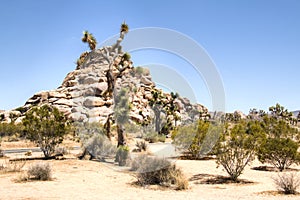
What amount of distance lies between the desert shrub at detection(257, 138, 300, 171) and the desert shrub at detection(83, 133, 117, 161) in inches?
387

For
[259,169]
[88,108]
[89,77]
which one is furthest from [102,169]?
[89,77]

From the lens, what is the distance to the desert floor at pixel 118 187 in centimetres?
931

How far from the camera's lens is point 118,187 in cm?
1107

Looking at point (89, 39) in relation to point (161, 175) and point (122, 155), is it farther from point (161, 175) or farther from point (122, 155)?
point (161, 175)

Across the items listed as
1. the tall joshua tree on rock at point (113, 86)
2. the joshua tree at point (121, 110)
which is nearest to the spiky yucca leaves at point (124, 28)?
the tall joshua tree on rock at point (113, 86)

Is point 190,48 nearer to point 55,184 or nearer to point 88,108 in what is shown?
point 55,184

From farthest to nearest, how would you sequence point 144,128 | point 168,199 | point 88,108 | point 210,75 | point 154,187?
point 88,108, point 144,128, point 210,75, point 154,187, point 168,199

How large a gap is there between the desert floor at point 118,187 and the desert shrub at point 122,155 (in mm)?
2232

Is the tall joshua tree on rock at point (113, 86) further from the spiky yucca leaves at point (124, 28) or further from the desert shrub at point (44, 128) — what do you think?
the desert shrub at point (44, 128)

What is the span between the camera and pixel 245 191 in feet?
34.4

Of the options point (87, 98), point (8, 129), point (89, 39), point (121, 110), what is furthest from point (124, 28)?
point (87, 98)

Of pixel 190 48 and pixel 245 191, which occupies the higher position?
pixel 190 48

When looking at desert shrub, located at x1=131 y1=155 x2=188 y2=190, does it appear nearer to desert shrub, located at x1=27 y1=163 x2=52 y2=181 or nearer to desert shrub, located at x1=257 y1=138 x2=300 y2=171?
desert shrub, located at x1=27 y1=163 x2=52 y2=181

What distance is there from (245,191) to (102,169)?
773cm
